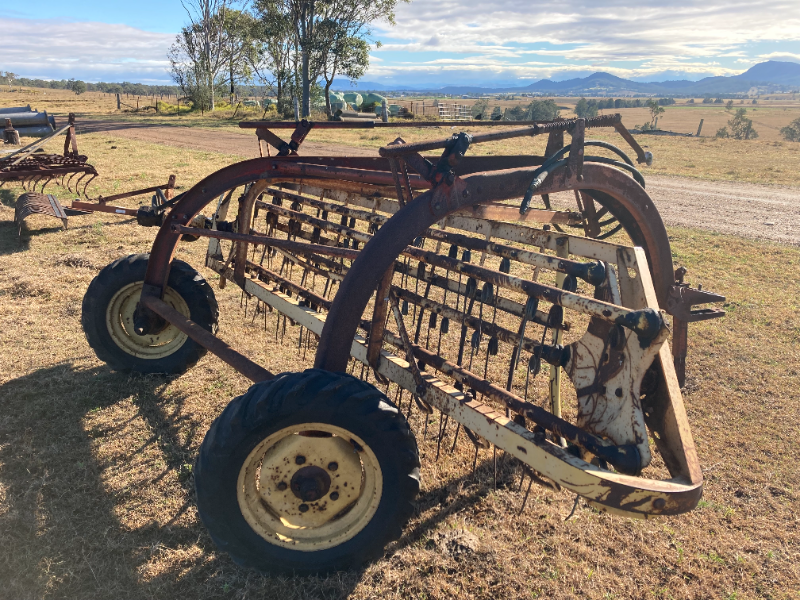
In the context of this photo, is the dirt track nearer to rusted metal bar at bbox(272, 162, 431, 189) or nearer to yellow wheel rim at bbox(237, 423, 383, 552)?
rusted metal bar at bbox(272, 162, 431, 189)

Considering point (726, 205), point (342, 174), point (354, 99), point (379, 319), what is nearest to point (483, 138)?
point (342, 174)

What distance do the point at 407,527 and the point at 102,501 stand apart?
5.41 feet

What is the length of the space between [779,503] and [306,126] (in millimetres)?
3685

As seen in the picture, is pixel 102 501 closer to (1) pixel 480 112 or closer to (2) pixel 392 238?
(2) pixel 392 238

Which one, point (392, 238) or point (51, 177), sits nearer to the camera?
point (392, 238)

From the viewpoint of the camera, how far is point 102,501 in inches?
115

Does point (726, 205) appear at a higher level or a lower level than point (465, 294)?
lower

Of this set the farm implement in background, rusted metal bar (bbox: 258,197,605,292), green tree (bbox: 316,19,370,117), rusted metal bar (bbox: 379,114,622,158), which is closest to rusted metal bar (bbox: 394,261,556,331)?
rusted metal bar (bbox: 258,197,605,292)

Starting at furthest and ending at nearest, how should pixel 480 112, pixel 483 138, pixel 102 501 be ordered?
pixel 480 112 → pixel 102 501 → pixel 483 138

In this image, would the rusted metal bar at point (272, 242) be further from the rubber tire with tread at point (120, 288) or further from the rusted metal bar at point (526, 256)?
the rubber tire with tread at point (120, 288)

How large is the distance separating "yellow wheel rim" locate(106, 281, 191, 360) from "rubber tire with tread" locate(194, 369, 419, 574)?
2099 mm

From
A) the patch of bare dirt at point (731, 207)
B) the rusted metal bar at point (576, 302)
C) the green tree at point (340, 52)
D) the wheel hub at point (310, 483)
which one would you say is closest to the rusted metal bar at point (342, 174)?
the rusted metal bar at point (576, 302)

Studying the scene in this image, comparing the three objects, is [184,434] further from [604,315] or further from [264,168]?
[604,315]

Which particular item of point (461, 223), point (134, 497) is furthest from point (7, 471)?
point (461, 223)
